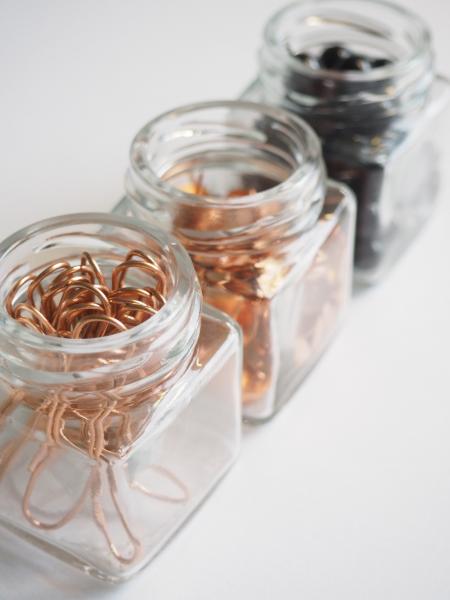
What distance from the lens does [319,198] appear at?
31.1 inches

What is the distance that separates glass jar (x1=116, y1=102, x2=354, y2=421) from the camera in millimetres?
746

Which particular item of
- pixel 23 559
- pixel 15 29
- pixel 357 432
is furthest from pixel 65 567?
pixel 15 29

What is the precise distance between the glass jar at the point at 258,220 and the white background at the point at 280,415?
0.05m

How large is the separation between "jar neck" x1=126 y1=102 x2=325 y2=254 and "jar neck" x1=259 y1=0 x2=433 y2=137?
67mm

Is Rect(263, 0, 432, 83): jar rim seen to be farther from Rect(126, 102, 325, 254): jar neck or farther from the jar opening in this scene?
the jar opening

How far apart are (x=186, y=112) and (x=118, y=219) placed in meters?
0.15

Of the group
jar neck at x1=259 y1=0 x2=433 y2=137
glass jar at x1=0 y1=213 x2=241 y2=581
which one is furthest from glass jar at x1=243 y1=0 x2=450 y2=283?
glass jar at x1=0 y1=213 x2=241 y2=581

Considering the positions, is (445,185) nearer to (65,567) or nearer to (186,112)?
(186,112)

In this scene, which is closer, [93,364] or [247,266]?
[93,364]

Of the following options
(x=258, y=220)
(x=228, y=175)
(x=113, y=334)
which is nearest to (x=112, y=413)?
(x=113, y=334)

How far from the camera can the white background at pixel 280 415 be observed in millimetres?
746

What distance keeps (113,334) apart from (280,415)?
23 centimetres

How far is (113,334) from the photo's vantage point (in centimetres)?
67

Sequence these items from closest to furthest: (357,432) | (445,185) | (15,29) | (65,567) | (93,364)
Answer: (93,364) → (65,567) → (357,432) → (445,185) → (15,29)
